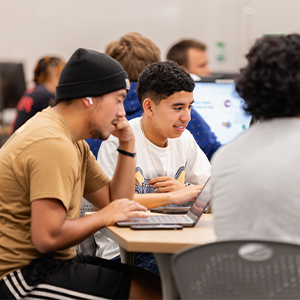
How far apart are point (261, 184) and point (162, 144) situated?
3.51 feet

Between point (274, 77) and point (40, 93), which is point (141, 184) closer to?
point (274, 77)

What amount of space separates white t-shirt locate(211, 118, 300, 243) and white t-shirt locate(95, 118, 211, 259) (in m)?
0.86

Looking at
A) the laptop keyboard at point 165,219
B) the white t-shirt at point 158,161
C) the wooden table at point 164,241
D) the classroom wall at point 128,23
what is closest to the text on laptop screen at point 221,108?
the white t-shirt at point 158,161

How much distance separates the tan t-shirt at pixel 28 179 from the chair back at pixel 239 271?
19.4 inches

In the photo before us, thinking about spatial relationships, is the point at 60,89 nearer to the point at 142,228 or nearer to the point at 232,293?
the point at 142,228

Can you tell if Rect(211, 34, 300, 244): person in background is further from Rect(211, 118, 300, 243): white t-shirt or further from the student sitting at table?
the student sitting at table

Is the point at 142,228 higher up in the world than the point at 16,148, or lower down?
lower down

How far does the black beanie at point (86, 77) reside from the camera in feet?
4.82

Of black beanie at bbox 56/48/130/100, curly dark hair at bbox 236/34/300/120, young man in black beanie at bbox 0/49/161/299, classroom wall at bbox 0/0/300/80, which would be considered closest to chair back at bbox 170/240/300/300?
curly dark hair at bbox 236/34/300/120

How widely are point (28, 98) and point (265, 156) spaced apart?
131 inches

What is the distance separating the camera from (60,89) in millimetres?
1500

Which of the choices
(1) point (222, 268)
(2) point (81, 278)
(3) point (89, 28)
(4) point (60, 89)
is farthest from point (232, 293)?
(3) point (89, 28)

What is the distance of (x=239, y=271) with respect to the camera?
902mm

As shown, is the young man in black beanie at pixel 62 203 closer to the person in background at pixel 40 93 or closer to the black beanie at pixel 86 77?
the black beanie at pixel 86 77
